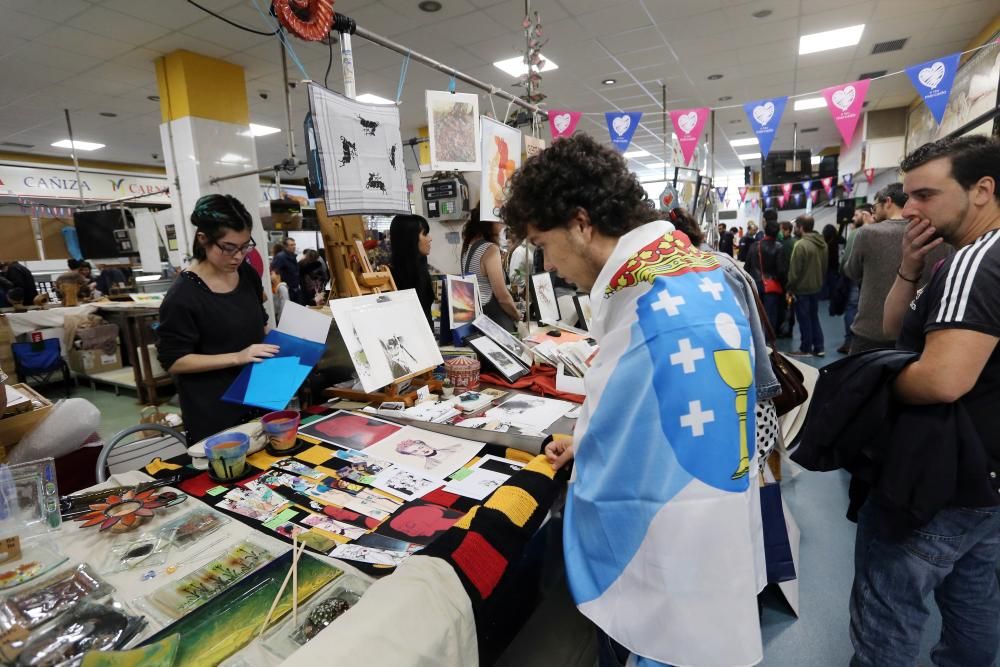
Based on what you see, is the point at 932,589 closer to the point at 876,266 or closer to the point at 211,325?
the point at 211,325

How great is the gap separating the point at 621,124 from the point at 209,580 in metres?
5.02

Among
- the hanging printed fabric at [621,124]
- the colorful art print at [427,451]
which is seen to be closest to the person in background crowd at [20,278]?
the hanging printed fabric at [621,124]

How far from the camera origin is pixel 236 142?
5609mm

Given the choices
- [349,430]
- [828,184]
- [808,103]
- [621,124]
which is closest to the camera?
[349,430]

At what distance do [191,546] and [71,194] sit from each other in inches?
477

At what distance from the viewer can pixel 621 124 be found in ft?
16.1

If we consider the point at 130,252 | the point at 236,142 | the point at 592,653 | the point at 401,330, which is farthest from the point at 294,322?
the point at 130,252

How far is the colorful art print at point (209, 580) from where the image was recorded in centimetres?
84

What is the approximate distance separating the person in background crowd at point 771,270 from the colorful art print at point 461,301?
4518 mm

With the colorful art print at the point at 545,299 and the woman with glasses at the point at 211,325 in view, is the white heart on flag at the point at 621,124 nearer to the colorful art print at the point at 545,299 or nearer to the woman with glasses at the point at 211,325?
the colorful art print at the point at 545,299

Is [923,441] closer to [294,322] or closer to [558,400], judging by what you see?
[558,400]

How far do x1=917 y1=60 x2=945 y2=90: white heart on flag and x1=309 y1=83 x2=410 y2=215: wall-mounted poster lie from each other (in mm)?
4554

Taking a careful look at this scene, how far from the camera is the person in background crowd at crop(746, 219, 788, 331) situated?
230 inches

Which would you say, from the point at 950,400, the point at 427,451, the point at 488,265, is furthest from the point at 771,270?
the point at 427,451
